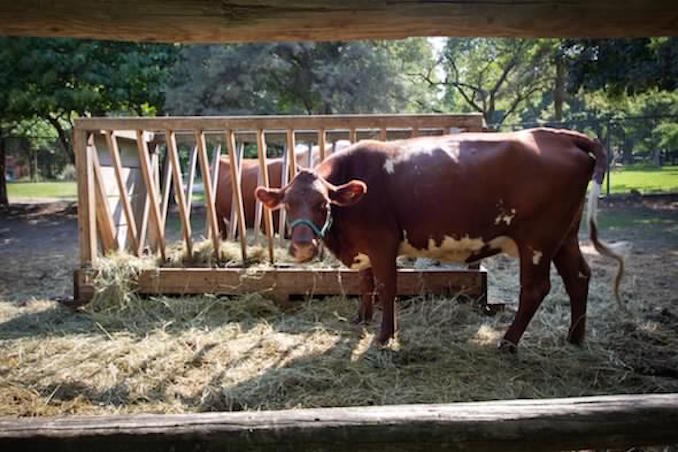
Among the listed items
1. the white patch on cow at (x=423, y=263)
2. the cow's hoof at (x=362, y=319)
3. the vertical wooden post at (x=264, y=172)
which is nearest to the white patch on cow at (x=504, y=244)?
the cow's hoof at (x=362, y=319)

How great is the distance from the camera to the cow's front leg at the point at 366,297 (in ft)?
16.3

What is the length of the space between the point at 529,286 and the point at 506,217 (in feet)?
1.81

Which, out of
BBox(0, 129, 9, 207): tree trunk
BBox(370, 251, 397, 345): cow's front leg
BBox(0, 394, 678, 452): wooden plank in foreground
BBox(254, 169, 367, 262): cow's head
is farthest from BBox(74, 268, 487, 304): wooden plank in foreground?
BBox(0, 129, 9, 207): tree trunk

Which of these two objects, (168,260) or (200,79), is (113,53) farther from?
(168,260)

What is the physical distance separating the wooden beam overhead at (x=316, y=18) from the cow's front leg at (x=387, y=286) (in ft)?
7.30

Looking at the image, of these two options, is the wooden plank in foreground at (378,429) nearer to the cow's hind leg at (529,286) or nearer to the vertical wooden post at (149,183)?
the cow's hind leg at (529,286)

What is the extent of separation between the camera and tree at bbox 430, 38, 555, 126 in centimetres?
2153

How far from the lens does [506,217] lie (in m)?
4.20

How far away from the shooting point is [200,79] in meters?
13.8

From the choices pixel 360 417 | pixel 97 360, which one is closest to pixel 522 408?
pixel 360 417

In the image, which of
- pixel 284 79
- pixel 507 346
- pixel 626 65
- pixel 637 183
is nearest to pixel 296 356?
pixel 507 346

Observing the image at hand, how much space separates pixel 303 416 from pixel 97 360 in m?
2.89

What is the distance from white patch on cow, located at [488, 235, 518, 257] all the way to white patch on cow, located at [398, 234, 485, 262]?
87 millimetres

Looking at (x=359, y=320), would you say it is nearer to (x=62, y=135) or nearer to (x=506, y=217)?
(x=506, y=217)
